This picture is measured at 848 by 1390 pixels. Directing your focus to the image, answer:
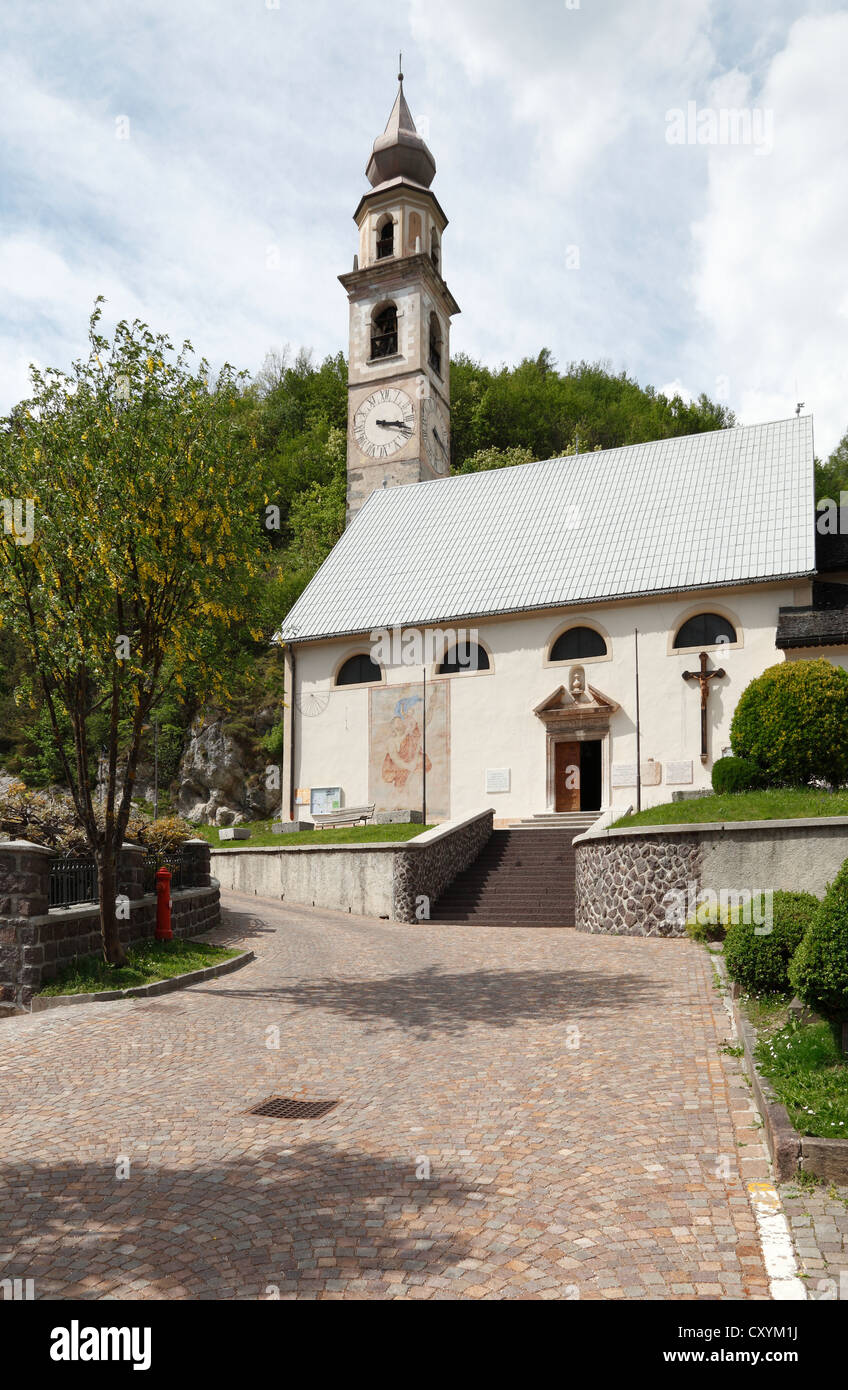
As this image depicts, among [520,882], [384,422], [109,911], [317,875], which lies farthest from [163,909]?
[384,422]

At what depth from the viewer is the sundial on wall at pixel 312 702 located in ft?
98.5

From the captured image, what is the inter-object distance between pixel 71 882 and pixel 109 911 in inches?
27.1

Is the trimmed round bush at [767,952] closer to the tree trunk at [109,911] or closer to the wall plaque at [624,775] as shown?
the tree trunk at [109,911]

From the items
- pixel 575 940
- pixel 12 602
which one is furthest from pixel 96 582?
pixel 575 940

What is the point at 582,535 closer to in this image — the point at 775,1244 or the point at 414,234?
the point at 414,234

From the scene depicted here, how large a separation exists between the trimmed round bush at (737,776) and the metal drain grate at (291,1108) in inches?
539

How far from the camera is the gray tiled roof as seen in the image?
2595 centimetres

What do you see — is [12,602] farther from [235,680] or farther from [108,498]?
[235,680]

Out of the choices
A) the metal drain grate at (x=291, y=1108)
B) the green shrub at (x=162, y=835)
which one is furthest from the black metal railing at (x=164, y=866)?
the metal drain grate at (x=291, y=1108)

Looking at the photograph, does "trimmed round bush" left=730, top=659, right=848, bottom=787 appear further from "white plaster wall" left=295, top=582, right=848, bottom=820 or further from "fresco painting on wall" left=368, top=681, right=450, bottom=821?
"fresco painting on wall" left=368, top=681, right=450, bottom=821

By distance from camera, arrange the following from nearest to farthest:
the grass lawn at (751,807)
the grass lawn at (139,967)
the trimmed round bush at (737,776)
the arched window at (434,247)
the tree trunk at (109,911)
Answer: the grass lawn at (139,967) → the tree trunk at (109,911) → the grass lawn at (751,807) → the trimmed round bush at (737,776) → the arched window at (434,247)

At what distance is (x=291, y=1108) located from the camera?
284 inches

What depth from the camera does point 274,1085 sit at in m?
7.82

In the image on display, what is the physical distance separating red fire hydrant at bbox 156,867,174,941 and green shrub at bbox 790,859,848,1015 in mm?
9940
